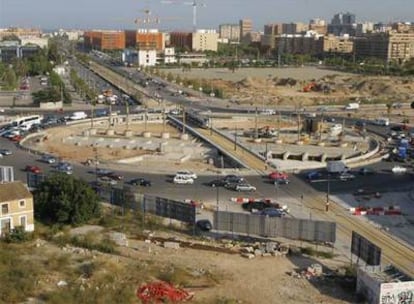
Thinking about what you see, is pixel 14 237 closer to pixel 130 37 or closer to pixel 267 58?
pixel 267 58

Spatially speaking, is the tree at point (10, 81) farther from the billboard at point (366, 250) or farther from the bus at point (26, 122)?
the billboard at point (366, 250)

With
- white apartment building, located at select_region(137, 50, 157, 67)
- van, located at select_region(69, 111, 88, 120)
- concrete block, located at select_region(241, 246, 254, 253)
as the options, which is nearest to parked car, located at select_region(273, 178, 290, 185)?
concrete block, located at select_region(241, 246, 254, 253)

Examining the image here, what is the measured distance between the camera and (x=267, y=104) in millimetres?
53688

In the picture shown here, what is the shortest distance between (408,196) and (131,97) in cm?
3380

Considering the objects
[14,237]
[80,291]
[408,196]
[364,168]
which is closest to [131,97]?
[364,168]

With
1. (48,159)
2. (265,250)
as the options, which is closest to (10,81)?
(48,159)

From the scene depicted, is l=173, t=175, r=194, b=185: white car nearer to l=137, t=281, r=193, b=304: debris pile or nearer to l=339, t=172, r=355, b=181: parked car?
l=339, t=172, r=355, b=181: parked car

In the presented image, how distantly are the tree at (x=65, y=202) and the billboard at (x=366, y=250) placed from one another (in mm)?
8104

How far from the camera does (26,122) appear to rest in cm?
A: 3909

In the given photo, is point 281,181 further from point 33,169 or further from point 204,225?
point 33,169

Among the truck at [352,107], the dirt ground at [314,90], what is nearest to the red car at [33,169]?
the dirt ground at [314,90]

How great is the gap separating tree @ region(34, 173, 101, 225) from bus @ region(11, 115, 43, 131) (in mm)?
17962

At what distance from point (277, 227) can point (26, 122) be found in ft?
79.3

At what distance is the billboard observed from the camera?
16281 mm
